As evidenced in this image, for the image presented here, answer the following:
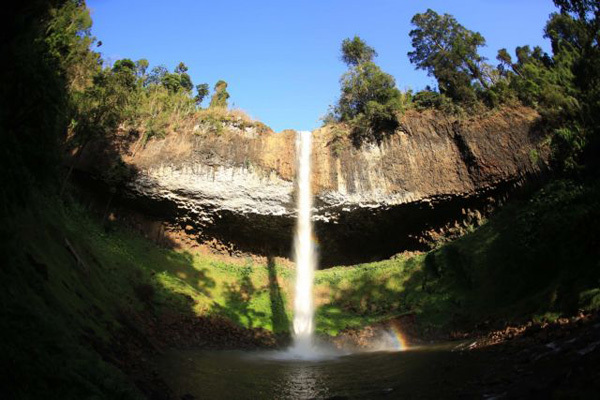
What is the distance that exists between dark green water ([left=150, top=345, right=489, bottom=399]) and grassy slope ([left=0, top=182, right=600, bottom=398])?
182 cm

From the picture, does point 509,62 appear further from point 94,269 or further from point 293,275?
point 94,269

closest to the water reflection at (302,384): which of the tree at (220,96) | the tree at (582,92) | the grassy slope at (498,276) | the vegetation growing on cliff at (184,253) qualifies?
the vegetation growing on cliff at (184,253)

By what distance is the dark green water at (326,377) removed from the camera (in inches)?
237

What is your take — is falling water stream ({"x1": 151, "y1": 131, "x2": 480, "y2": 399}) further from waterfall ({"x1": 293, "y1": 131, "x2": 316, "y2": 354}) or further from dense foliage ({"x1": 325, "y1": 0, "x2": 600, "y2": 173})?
dense foliage ({"x1": 325, "y1": 0, "x2": 600, "y2": 173})

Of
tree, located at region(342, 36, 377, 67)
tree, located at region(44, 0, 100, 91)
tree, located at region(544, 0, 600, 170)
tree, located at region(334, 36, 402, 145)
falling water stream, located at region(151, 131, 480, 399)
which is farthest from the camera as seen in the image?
tree, located at region(342, 36, 377, 67)

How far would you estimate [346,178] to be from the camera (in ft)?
75.5

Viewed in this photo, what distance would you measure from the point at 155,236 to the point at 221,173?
543 cm

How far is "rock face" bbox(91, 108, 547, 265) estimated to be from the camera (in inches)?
845

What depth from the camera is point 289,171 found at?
2303 centimetres

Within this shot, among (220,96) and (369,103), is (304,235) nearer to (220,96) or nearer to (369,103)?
(369,103)

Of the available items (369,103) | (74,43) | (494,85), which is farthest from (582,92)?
(74,43)

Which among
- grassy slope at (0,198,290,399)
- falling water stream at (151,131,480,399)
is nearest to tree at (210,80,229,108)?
grassy slope at (0,198,290,399)

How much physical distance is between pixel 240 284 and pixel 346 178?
875cm

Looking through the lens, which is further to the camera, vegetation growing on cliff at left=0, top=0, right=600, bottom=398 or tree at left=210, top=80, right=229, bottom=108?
tree at left=210, top=80, right=229, bottom=108
